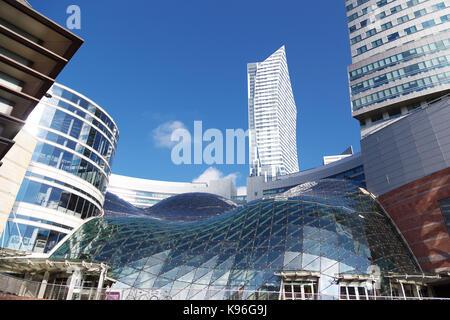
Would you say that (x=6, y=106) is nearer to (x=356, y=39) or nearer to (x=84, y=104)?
(x=84, y=104)

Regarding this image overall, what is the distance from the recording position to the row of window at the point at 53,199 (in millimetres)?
35438

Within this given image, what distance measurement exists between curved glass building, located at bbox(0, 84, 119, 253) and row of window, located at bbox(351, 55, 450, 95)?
5904 centimetres

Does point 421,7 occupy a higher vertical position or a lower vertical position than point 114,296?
higher

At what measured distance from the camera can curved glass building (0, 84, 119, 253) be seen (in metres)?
35.1

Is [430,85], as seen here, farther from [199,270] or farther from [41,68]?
[41,68]

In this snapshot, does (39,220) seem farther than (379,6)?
No

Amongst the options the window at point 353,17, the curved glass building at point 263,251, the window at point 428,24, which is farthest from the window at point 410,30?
the curved glass building at point 263,251

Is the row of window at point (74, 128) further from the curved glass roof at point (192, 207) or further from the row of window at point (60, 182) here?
the curved glass roof at point (192, 207)

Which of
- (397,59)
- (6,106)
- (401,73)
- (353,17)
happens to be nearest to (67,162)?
(6,106)

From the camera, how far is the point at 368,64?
7031 cm

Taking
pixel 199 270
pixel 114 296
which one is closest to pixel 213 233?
pixel 199 270

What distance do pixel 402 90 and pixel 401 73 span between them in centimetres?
429

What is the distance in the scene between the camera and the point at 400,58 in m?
65.3

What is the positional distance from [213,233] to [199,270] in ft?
27.1
